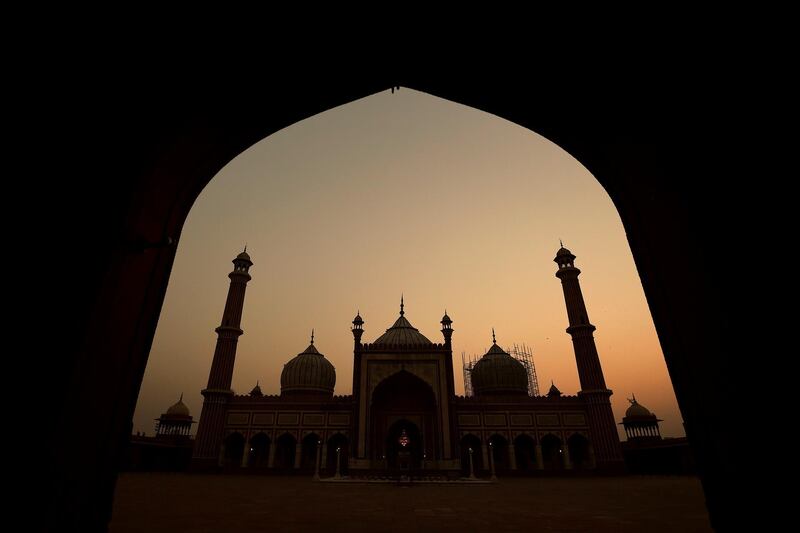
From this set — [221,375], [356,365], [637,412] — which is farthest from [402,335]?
[637,412]

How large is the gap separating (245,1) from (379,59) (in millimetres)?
1396

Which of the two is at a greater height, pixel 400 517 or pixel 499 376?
pixel 499 376

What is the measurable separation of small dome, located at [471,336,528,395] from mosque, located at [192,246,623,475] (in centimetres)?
492

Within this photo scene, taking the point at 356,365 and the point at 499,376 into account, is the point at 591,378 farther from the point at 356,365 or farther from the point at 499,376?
the point at 356,365

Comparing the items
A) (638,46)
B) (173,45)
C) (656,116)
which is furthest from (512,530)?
(173,45)

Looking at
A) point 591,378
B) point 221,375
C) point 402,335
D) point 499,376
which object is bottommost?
point 591,378

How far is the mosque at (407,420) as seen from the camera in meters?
26.2

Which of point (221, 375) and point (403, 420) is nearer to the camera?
point (403, 420)

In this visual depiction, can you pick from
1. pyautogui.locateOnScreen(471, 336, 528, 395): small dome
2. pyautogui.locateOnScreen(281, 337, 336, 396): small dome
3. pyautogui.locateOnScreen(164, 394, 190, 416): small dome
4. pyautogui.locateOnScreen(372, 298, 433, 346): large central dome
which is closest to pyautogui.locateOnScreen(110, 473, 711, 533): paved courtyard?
pyautogui.locateOnScreen(372, 298, 433, 346): large central dome

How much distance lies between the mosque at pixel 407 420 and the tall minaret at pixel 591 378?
63 millimetres

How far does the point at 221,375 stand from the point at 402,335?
1341cm

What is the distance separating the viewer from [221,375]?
28.2 m

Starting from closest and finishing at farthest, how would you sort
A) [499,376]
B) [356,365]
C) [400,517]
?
[400,517], [356,365], [499,376]

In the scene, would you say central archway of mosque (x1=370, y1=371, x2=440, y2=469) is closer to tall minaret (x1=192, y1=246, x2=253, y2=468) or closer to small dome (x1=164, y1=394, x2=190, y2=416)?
tall minaret (x1=192, y1=246, x2=253, y2=468)
